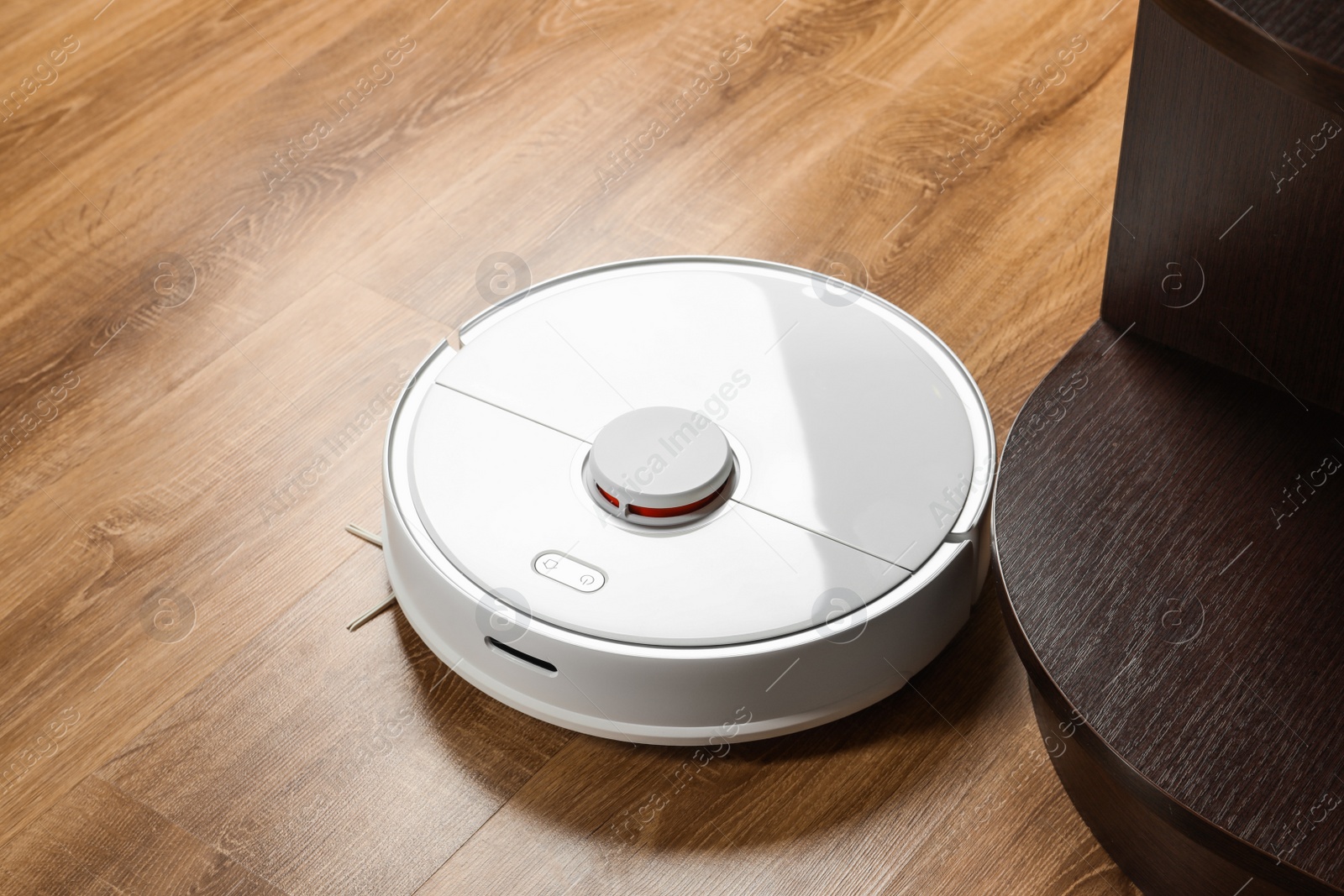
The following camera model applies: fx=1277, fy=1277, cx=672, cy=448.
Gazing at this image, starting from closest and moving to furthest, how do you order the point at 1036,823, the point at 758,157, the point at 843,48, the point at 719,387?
the point at 1036,823 < the point at 719,387 < the point at 758,157 < the point at 843,48

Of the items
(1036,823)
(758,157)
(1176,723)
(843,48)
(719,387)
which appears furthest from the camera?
(843,48)

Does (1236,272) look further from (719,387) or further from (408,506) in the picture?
(408,506)

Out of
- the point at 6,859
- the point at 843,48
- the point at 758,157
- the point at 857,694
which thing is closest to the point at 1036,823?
the point at 857,694

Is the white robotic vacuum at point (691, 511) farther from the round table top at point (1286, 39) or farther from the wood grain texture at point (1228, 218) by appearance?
the round table top at point (1286, 39)

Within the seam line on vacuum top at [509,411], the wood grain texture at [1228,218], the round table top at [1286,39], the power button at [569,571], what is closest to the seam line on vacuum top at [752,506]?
the seam line on vacuum top at [509,411]

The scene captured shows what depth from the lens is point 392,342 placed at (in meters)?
1.21

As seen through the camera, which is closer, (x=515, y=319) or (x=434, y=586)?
(x=434, y=586)

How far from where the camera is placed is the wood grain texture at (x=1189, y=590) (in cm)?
69

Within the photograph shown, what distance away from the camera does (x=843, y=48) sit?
59.2 inches

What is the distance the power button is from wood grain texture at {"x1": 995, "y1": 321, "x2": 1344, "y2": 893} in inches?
10.6

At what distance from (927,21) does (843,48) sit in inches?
4.6

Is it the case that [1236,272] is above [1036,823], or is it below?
above

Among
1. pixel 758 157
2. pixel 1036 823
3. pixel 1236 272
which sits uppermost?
pixel 1236 272

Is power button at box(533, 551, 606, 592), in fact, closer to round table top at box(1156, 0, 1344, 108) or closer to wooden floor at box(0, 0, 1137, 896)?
wooden floor at box(0, 0, 1137, 896)
